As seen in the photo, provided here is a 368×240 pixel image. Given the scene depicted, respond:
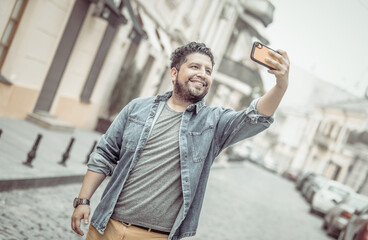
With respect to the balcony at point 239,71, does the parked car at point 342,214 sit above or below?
below

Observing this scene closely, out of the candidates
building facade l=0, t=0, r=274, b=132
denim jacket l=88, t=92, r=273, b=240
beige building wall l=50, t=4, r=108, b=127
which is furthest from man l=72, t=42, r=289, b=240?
beige building wall l=50, t=4, r=108, b=127

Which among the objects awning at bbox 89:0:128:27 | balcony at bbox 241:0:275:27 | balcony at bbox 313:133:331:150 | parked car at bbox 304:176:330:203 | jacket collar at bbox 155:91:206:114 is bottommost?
parked car at bbox 304:176:330:203

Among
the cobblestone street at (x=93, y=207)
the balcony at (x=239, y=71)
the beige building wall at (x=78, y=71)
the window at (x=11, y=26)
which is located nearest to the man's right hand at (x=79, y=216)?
the cobblestone street at (x=93, y=207)

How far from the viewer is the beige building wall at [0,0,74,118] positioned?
26.4 feet

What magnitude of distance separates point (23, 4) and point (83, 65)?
3.28 m

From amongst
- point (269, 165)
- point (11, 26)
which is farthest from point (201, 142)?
point (269, 165)

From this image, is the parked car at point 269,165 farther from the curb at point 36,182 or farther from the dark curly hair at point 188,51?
the dark curly hair at point 188,51

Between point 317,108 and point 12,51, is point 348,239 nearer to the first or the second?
point 12,51

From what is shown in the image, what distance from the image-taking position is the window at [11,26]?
306 inches

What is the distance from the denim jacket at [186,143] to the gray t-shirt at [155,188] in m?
0.04

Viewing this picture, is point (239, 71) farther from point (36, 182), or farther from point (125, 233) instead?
point (125, 233)

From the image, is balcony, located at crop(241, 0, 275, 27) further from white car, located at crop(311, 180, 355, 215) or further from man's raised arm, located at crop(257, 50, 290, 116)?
man's raised arm, located at crop(257, 50, 290, 116)

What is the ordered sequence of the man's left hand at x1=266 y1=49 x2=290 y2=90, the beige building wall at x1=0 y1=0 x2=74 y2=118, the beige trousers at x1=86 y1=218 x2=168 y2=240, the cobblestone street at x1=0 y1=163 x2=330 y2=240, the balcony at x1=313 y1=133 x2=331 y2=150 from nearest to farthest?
the man's left hand at x1=266 y1=49 x2=290 y2=90 < the beige trousers at x1=86 y1=218 x2=168 y2=240 < the cobblestone street at x1=0 y1=163 x2=330 y2=240 < the beige building wall at x1=0 y1=0 x2=74 y2=118 < the balcony at x1=313 y1=133 x2=331 y2=150

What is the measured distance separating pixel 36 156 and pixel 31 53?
9.68ft
